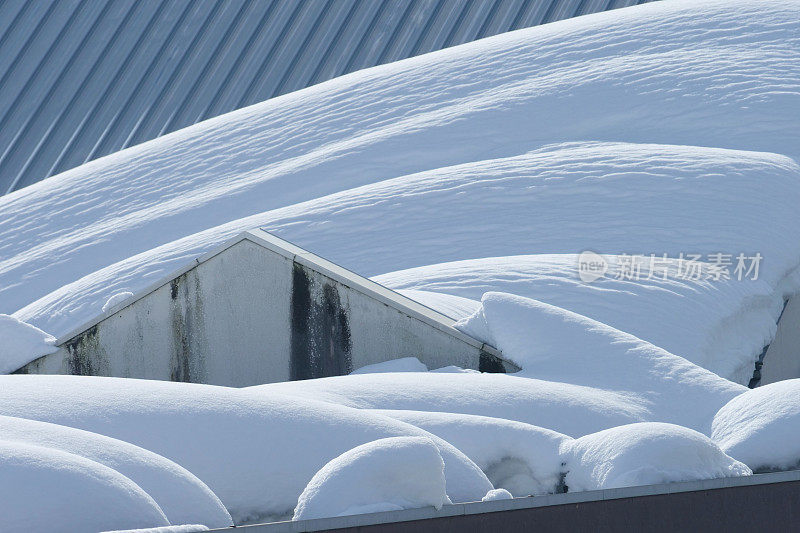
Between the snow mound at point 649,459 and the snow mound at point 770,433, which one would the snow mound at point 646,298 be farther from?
the snow mound at point 649,459

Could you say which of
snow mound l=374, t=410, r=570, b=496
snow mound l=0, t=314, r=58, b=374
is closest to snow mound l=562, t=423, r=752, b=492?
snow mound l=374, t=410, r=570, b=496

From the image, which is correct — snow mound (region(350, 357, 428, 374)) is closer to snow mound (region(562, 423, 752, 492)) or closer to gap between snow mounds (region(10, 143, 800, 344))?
snow mound (region(562, 423, 752, 492))

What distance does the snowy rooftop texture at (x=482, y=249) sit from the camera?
4.07 metres

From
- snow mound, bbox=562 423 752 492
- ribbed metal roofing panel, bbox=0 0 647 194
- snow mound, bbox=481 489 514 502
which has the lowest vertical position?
snow mound, bbox=481 489 514 502

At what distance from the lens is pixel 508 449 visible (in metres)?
4.66

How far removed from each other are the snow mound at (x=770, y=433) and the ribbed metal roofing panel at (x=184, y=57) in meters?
11.9

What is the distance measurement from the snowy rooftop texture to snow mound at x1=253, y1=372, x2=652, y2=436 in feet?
0.06

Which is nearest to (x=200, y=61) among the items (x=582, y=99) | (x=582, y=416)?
(x=582, y=99)

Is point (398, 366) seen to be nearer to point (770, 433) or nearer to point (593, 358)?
point (593, 358)

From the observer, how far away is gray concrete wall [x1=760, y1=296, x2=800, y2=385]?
353 inches

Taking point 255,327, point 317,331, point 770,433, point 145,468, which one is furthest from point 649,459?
point 255,327

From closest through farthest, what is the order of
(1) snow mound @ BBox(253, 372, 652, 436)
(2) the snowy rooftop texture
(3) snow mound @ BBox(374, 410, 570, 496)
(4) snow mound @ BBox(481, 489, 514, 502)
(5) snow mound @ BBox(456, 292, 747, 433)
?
(4) snow mound @ BBox(481, 489, 514, 502), (2) the snowy rooftop texture, (3) snow mound @ BBox(374, 410, 570, 496), (1) snow mound @ BBox(253, 372, 652, 436), (5) snow mound @ BBox(456, 292, 747, 433)

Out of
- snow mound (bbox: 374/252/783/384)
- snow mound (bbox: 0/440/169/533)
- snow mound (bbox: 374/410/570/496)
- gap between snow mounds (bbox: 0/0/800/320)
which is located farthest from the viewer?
gap between snow mounds (bbox: 0/0/800/320)

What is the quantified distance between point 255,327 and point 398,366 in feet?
3.44
